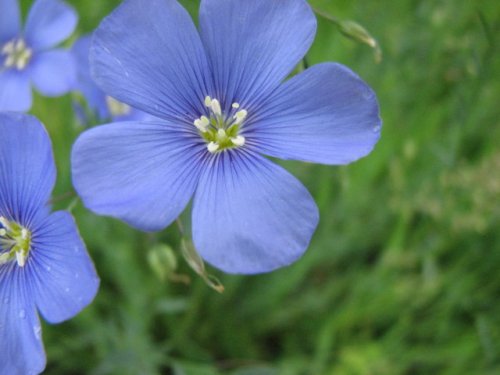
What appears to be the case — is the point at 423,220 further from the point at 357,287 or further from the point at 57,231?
the point at 57,231

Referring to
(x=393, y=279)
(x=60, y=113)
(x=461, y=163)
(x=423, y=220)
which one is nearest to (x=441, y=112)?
(x=461, y=163)

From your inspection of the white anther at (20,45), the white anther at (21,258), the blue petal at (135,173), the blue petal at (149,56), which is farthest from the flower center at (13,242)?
the white anther at (20,45)

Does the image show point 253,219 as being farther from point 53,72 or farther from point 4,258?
point 53,72

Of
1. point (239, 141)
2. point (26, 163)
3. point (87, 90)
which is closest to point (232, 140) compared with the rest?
point (239, 141)

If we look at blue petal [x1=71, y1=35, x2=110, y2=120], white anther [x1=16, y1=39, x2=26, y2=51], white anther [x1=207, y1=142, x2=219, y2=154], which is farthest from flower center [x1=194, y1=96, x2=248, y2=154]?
white anther [x1=16, y1=39, x2=26, y2=51]

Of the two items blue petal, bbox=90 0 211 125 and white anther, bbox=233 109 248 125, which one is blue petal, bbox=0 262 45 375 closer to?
blue petal, bbox=90 0 211 125
